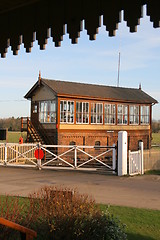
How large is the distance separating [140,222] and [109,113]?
23.5m

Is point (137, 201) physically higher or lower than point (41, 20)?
→ lower

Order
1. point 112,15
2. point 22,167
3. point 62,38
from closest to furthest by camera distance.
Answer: point 112,15, point 62,38, point 22,167

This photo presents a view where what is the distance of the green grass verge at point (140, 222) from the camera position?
22.6 feet

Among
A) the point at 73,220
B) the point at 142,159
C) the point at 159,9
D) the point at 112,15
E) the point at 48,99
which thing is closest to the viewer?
the point at 159,9

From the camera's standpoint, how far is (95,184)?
44.8 ft

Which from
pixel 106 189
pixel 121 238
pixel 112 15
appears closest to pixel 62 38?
pixel 112 15

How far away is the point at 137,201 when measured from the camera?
10422mm

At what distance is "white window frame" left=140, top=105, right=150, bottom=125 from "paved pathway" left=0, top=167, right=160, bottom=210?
58.7 feet

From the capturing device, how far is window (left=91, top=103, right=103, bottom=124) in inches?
1170

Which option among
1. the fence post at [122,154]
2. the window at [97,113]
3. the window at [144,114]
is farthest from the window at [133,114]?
the fence post at [122,154]

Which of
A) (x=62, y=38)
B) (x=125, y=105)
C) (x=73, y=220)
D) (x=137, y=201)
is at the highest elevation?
(x=125, y=105)

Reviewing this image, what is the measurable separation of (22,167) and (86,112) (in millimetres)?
11242

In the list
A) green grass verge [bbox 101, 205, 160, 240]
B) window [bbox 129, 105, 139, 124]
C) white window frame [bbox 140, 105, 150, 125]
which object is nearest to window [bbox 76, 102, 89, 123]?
window [bbox 129, 105, 139, 124]

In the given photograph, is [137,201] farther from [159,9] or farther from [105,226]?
[159,9]
